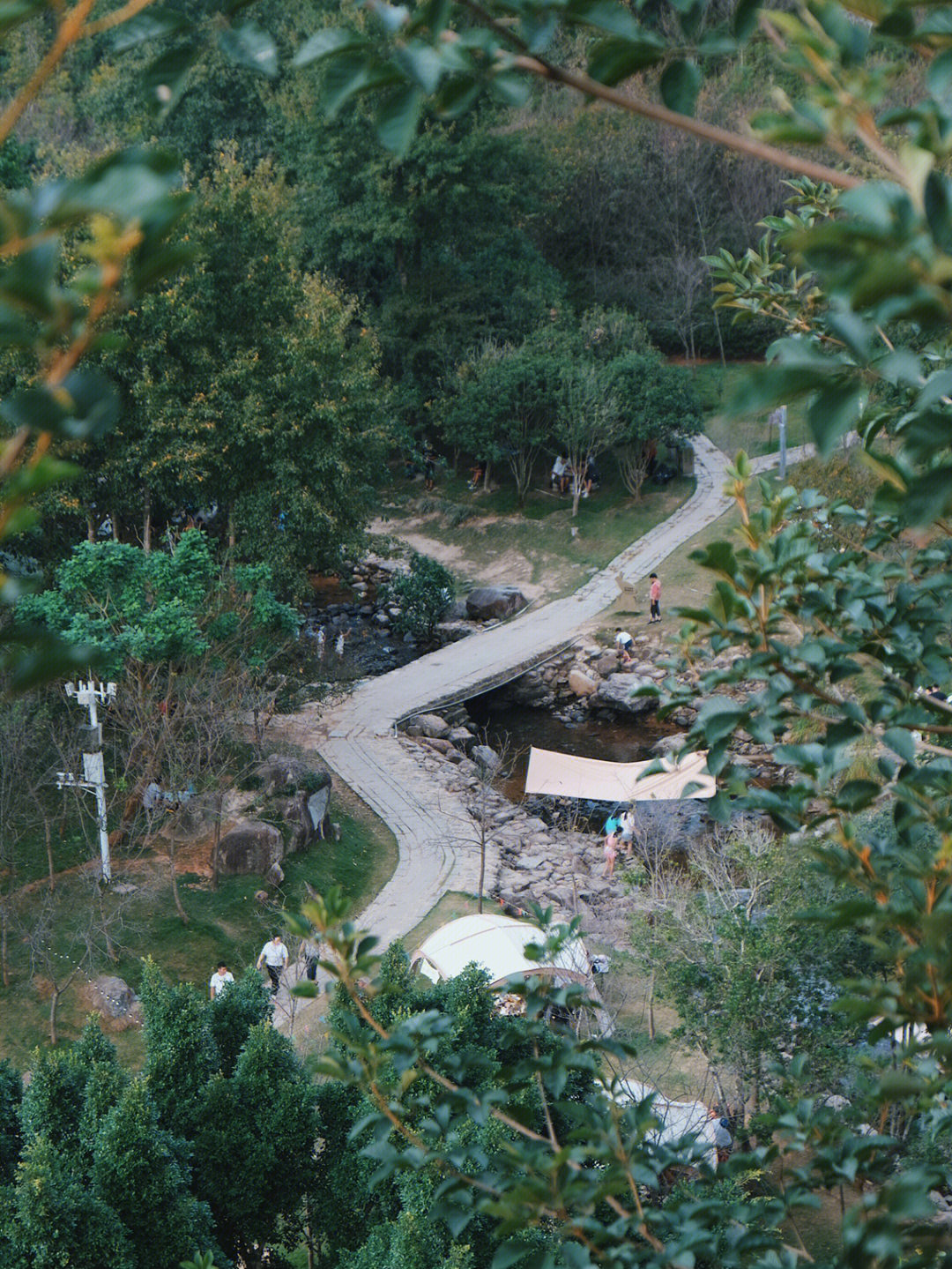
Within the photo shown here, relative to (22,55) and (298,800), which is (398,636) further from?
(22,55)

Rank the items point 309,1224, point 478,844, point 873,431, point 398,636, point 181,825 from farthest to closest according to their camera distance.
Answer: point 398,636 < point 478,844 < point 181,825 < point 309,1224 < point 873,431

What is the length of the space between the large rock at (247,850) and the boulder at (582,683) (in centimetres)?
844

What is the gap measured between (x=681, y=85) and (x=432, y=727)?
682 inches

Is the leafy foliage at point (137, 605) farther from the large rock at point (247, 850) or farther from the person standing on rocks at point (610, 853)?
the person standing on rocks at point (610, 853)

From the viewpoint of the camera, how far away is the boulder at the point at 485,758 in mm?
18391

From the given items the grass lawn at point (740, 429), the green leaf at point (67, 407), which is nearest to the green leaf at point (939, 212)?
the green leaf at point (67, 407)

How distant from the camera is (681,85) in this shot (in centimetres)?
212

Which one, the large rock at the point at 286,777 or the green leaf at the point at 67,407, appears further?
the large rock at the point at 286,777

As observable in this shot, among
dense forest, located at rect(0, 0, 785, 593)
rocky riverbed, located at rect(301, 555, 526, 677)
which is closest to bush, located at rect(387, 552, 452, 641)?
rocky riverbed, located at rect(301, 555, 526, 677)

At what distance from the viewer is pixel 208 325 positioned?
17.7 metres

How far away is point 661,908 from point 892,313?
9.04m

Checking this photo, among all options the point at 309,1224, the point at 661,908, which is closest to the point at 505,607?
the point at 661,908

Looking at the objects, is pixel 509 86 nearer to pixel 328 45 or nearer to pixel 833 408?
pixel 328 45

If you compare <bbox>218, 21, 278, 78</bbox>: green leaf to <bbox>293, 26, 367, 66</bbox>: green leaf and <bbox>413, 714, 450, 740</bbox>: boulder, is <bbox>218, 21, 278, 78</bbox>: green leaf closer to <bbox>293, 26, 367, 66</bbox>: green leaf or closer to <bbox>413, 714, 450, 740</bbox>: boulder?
<bbox>293, 26, 367, 66</bbox>: green leaf
